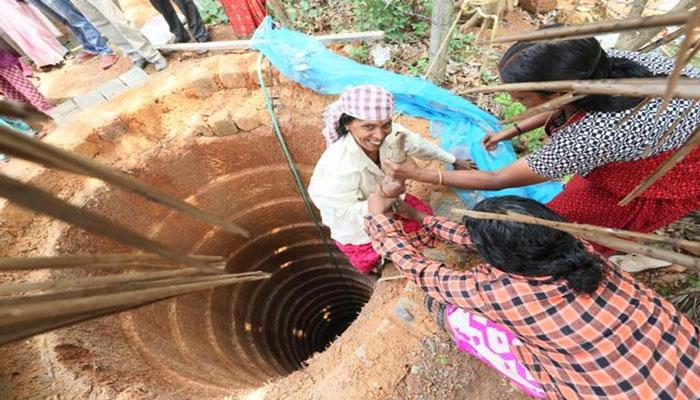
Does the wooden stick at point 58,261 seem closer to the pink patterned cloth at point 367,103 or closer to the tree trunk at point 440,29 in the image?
the pink patterned cloth at point 367,103

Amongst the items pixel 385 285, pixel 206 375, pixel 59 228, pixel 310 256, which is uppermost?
pixel 59 228

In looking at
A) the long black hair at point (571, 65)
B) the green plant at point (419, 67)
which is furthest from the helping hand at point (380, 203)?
the green plant at point (419, 67)

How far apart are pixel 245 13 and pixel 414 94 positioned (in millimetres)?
2296

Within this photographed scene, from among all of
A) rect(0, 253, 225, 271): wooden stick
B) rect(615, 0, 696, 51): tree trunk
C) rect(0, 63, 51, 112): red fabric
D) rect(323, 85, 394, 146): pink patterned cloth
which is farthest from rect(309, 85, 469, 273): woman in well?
rect(0, 63, 51, 112): red fabric

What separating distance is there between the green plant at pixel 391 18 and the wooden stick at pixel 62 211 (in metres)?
3.86

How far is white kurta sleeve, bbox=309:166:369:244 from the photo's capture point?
241 centimetres

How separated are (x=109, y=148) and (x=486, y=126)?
364cm

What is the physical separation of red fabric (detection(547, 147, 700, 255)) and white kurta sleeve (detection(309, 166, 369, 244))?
1184 mm

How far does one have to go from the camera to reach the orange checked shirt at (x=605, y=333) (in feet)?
4.56

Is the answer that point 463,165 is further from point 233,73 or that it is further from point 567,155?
point 233,73

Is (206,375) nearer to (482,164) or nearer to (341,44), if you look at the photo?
(482,164)

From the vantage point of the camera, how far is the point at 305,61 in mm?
3406

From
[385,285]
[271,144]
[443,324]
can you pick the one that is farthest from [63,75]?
[443,324]

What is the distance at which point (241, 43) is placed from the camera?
411cm
